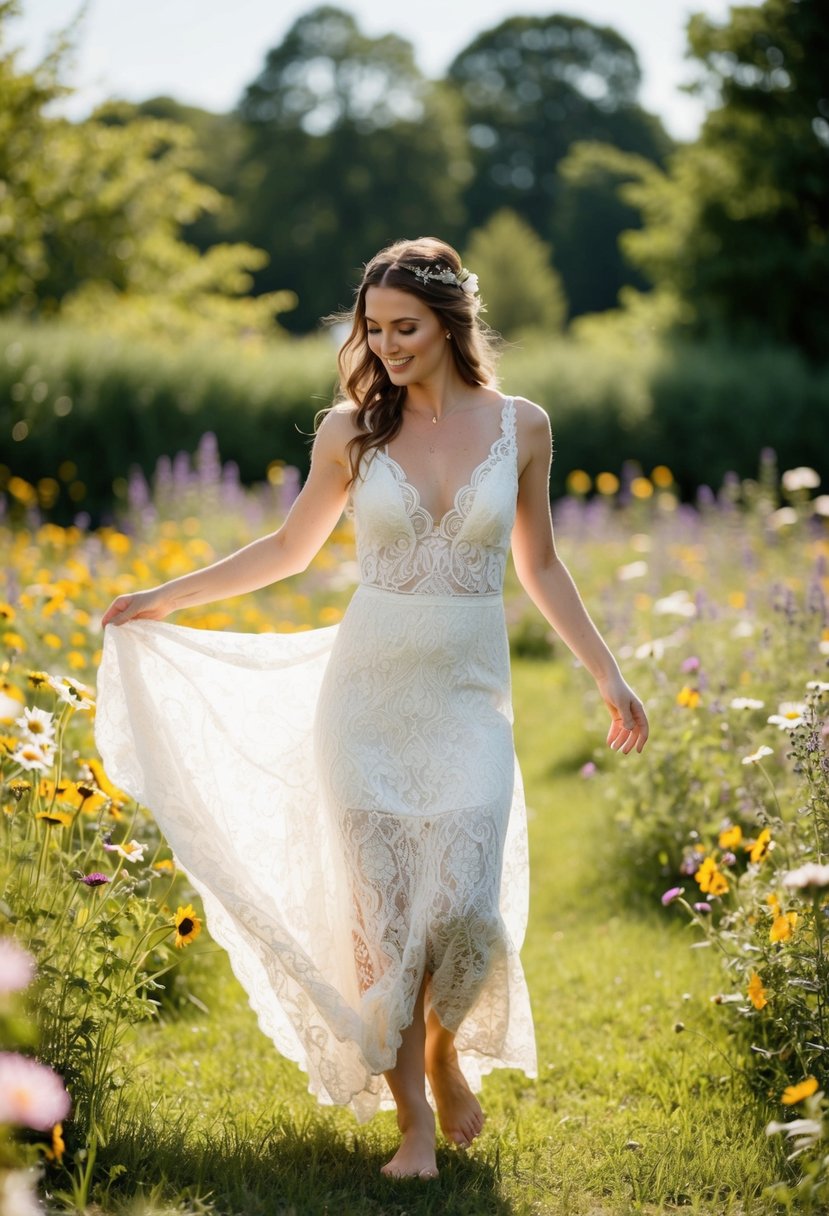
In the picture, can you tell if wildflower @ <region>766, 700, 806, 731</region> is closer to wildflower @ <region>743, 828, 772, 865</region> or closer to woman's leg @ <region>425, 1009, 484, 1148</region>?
wildflower @ <region>743, 828, 772, 865</region>

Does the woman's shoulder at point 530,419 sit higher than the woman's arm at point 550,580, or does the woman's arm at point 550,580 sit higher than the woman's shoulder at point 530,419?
the woman's shoulder at point 530,419

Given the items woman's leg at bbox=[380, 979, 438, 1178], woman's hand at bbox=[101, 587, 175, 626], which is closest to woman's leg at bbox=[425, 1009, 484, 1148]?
woman's leg at bbox=[380, 979, 438, 1178]

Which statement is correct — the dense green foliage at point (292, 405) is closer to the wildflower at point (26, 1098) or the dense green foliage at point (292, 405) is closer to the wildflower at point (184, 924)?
the wildflower at point (184, 924)

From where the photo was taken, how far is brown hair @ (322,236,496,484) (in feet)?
10.8

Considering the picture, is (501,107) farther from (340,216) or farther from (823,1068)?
(823,1068)

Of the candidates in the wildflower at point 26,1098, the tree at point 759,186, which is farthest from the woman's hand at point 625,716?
the tree at point 759,186

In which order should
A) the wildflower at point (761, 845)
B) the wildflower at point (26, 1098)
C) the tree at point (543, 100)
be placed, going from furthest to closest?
1. the tree at point (543, 100)
2. the wildflower at point (761, 845)
3. the wildflower at point (26, 1098)

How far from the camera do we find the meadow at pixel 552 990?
9.10ft

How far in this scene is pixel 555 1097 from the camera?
12.1 ft

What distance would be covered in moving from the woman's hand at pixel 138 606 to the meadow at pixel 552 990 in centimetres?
25

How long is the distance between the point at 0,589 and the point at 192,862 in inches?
124

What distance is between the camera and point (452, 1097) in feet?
10.5

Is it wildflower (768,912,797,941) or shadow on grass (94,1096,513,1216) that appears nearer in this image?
shadow on grass (94,1096,513,1216)

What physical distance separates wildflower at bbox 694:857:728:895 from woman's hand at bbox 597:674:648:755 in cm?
35
